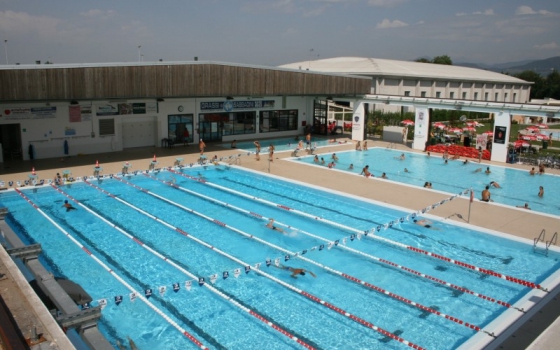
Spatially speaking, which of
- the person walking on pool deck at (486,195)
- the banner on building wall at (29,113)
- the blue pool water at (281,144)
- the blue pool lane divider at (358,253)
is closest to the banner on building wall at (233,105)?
the blue pool water at (281,144)

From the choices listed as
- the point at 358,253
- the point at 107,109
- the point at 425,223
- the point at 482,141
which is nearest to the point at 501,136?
the point at 482,141

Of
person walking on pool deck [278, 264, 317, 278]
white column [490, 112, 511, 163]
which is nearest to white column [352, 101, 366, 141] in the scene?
white column [490, 112, 511, 163]

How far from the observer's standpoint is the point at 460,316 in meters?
11.0

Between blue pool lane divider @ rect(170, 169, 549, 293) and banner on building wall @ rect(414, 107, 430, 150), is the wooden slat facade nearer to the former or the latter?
banner on building wall @ rect(414, 107, 430, 150)

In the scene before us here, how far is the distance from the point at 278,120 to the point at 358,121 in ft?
20.5

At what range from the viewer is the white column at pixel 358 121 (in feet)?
121

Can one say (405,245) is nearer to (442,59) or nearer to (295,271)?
(295,271)

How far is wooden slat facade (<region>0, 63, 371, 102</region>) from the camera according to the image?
21328 millimetres

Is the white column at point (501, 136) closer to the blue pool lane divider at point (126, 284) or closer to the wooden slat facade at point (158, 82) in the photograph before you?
the wooden slat facade at point (158, 82)

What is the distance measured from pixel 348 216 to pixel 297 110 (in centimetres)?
2156

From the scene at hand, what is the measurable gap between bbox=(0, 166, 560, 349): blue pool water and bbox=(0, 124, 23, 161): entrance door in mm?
6645

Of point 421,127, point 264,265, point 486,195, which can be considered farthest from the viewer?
point 421,127

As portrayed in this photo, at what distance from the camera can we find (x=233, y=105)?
1344 inches

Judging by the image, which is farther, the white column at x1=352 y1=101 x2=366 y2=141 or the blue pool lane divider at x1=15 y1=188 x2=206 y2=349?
the white column at x1=352 y1=101 x2=366 y2=141
